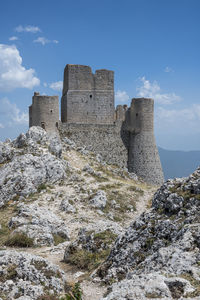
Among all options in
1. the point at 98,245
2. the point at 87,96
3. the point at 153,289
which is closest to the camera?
the point at 153,289

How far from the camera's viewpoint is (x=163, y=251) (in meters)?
5.07

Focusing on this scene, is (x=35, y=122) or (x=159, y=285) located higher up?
(x=35, y=122)

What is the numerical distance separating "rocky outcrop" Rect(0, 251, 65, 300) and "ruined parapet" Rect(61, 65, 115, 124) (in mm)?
21217

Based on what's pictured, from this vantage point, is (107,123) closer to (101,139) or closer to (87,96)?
(101,139)

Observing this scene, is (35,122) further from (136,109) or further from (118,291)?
(118,291)

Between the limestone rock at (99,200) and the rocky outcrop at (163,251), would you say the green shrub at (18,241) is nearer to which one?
the rocky outcrop at (163,251)

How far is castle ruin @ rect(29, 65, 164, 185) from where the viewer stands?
86.7 ft

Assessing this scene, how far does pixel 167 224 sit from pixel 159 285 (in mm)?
1936

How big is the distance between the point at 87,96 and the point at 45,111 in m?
4.17

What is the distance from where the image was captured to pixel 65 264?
738 cm

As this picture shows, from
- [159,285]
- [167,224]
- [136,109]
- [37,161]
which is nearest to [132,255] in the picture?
[167,224]

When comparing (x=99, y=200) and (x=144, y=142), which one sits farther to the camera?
(x=144, y=142)

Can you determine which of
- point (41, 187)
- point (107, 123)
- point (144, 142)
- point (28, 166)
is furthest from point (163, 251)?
point (107, 123)

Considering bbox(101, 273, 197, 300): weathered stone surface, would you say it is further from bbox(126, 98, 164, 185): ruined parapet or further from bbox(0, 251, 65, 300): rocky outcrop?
bbox(126, 98, 164, 185): ruined parapet
